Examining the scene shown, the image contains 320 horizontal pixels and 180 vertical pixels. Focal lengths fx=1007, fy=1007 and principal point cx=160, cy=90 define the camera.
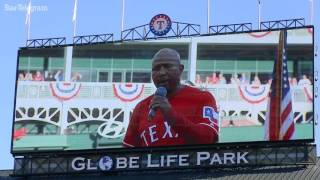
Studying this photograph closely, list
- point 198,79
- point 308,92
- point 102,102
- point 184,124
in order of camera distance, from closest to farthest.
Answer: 1. point 308,92
2. point 184,124
3. point 198,79
4. point 102,102

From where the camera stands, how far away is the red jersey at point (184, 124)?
41281 millimetres

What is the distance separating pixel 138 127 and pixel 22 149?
5.46 m

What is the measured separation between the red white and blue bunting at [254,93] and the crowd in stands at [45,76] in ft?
24.2

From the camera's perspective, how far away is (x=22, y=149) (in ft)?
145

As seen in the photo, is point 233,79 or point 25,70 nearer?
point 233,79

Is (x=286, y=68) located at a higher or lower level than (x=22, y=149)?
higher

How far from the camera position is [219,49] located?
140 feet

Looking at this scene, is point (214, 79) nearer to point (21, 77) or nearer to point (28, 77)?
point (28, 77)

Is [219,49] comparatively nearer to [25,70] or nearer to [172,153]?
[172,153]

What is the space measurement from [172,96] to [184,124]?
4.66 ft

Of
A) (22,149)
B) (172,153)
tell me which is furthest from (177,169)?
(22,149)

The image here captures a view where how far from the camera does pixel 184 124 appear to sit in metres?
41.3

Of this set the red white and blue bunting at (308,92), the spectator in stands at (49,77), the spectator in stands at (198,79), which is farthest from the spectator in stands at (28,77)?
the red white and blue bunting at (308,92)

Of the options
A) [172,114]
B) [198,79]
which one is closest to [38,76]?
[172,114]
